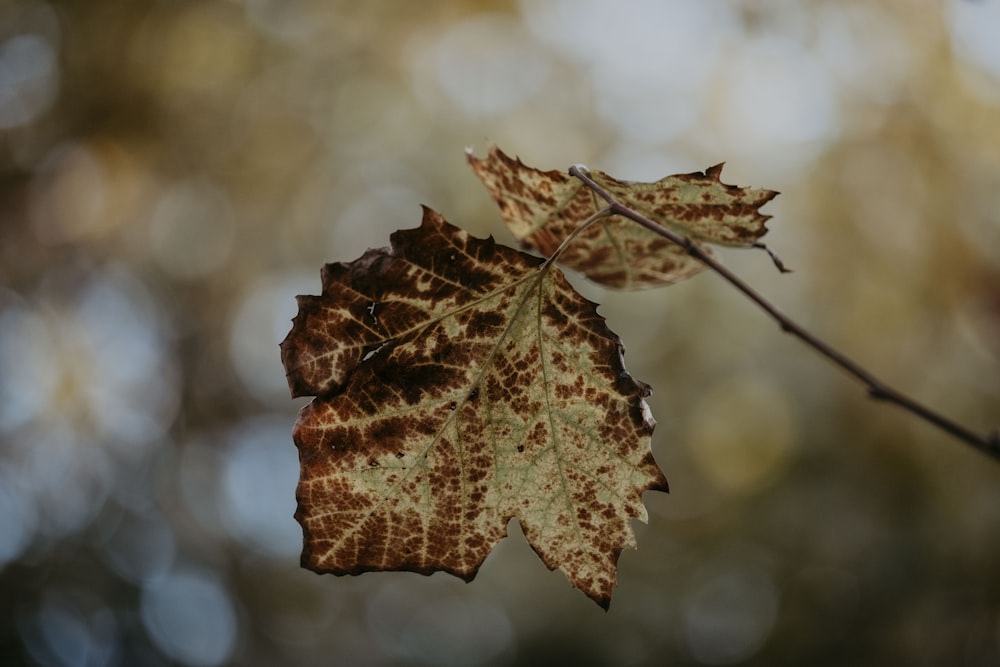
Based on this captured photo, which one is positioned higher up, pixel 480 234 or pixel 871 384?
pixel 480 234

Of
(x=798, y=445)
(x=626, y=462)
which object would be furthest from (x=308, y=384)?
(x=798, y=445)

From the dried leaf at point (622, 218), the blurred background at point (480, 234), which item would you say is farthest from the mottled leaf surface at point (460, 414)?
the blurred background at point (480, 234)

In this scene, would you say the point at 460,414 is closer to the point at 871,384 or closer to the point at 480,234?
the point at 871,384

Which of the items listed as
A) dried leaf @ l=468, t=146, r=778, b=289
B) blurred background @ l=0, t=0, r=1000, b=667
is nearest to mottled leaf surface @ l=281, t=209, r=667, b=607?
dried leaf @ l=468, t=146, r=778, b=289

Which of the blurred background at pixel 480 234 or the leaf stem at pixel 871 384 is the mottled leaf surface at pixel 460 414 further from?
the blurred background at pixel 480 234

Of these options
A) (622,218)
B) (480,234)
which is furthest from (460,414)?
(480,234)

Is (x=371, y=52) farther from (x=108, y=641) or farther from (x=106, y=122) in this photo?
(x=108, y=641)
